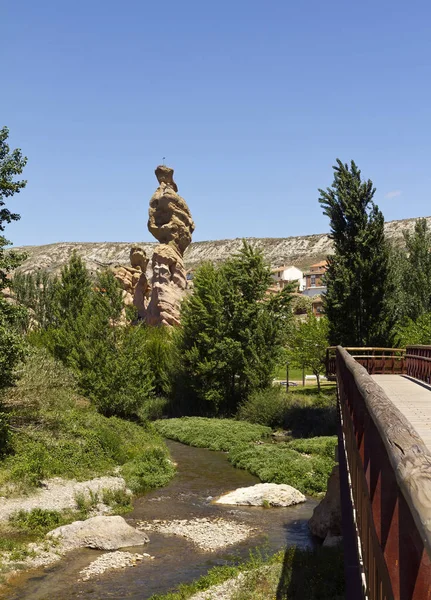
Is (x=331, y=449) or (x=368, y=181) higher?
(x=368, y=181)

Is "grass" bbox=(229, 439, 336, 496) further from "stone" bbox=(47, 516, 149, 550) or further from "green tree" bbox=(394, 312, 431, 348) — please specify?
"stone" bbox=(47, 516, 149, 550)

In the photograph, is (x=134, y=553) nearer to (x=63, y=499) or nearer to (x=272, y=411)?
(x=63, y=499)

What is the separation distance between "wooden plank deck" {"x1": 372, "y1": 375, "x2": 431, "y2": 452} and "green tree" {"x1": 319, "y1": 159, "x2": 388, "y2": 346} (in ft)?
48.1

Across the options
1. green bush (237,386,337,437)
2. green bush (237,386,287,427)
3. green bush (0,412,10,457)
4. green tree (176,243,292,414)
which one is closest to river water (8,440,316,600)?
green bush (0,412,10,457)

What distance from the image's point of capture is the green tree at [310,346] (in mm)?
51069

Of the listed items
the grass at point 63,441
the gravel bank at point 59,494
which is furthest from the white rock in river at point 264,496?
the gravel bank at point 59,494

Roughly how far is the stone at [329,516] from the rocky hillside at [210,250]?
149508 mm

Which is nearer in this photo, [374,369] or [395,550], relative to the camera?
[395,550]

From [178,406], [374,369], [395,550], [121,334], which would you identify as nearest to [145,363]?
[121,334]

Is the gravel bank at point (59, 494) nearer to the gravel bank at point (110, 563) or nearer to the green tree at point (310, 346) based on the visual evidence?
the gravel bank at point (110, 563)

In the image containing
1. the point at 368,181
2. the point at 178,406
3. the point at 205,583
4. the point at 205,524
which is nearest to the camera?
the point at 205,583

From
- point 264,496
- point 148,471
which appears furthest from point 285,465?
point 148,471

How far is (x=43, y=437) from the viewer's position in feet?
93.2

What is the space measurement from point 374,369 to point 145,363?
20629mm
